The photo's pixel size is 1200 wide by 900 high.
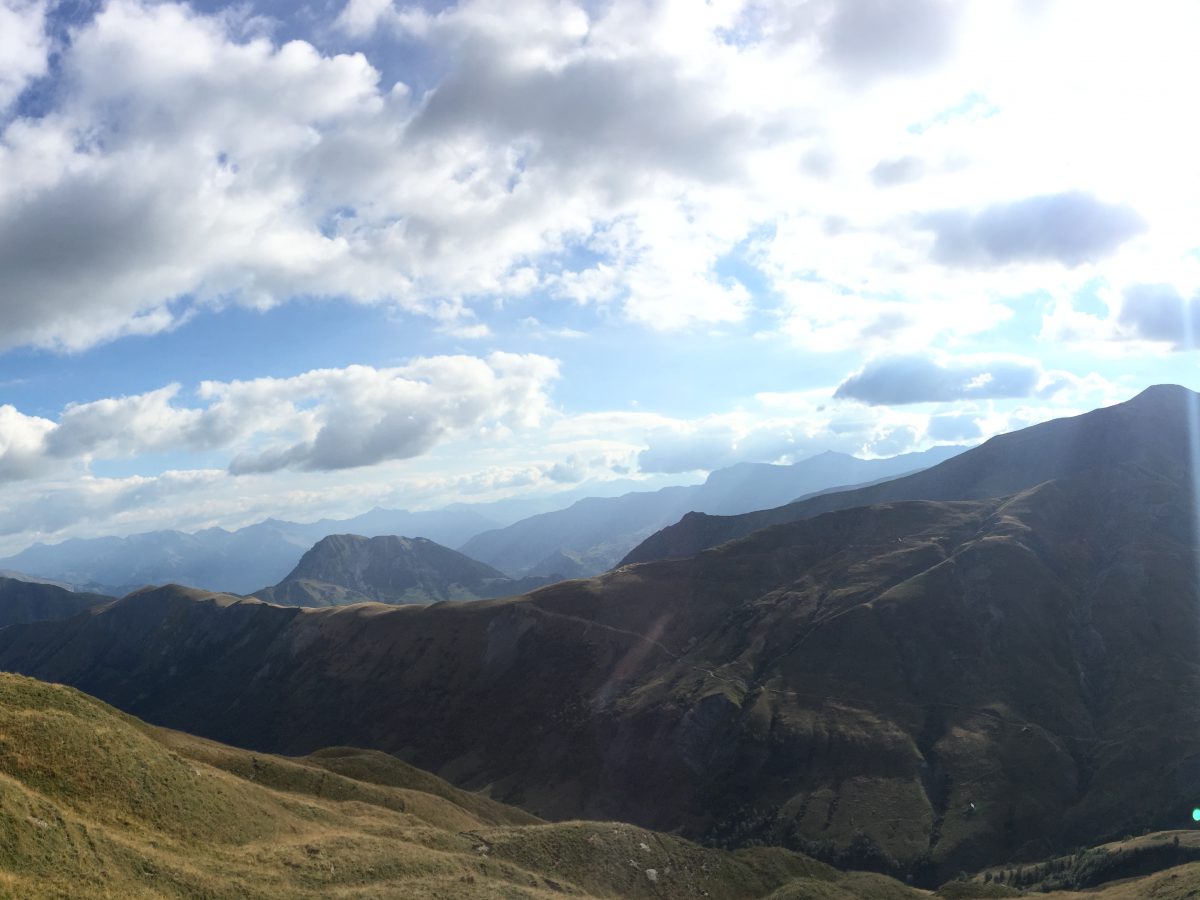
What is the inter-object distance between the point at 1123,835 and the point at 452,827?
3508 inches

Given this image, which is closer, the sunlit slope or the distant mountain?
the sunlit slope

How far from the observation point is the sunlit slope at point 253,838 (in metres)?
39.4

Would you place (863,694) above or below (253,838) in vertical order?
below

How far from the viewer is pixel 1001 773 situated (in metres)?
116

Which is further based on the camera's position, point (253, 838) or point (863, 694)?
point (863, 694)

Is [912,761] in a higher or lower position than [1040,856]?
higher

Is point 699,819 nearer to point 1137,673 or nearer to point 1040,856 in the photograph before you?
point 1040,856

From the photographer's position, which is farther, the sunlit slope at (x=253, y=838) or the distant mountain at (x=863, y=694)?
the distant mountain at (x=863, y=694)

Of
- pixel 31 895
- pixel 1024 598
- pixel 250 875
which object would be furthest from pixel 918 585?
pixel 31 895

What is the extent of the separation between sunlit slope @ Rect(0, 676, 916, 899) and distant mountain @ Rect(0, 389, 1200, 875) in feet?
128

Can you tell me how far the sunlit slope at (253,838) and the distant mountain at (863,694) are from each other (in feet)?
128

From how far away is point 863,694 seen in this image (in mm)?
139625

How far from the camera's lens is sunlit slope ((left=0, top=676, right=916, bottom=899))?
129 feet

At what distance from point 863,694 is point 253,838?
114 meters
